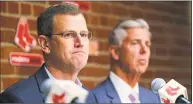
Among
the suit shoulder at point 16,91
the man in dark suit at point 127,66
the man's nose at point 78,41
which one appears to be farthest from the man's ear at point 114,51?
the suit shoulder at point 16,91

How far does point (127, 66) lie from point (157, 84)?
15 centimetres

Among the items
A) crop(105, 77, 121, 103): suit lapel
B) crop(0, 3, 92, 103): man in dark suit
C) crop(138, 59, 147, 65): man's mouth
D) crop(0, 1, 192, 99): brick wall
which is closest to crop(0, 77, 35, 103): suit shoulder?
crop(0, 3, 92, 103): man in dark suit

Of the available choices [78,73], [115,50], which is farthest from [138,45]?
[78,73]

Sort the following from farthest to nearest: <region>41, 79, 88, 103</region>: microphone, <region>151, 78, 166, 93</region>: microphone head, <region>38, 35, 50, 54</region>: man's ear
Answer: <region>151, 78, 166, 93</region>: microphone head
<region>38, 35, 50, 54</region>: man's ear
<region>41, 79, 88, 103</region>: microphone

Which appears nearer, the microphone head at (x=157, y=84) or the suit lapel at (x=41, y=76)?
the suit lapel at (x=41, y=76)

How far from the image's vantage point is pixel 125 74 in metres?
1.55

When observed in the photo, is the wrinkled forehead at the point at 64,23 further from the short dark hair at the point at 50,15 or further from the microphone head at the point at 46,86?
the microphone head at the point at 46,86

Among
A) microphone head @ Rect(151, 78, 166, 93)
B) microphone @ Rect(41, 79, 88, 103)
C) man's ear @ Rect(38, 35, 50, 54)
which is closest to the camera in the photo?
microphone @ Rect(41, 79, 88, 103)

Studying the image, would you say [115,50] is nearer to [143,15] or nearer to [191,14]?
[143,15]

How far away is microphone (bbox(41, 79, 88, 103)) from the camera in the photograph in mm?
1394

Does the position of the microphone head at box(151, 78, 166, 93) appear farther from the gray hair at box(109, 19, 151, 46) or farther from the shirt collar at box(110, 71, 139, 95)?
the gray hair at box(109, 19, 151, 46)

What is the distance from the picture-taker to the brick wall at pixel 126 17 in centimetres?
166

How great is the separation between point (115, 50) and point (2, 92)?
1.21 ft

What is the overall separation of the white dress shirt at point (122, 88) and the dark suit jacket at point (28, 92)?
0.22m
